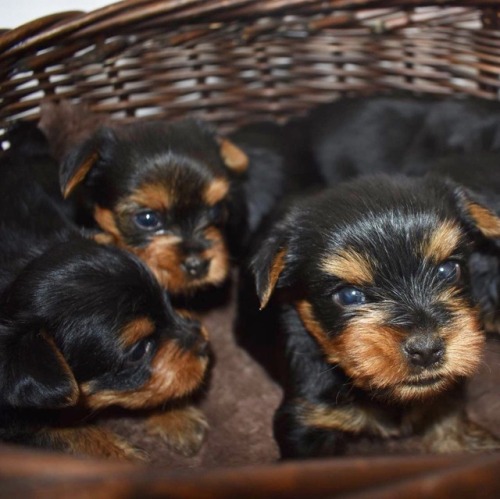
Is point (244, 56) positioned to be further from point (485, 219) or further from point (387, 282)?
point (387, 282)

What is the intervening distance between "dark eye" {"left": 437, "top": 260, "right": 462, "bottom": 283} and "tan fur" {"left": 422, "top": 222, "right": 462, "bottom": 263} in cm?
4

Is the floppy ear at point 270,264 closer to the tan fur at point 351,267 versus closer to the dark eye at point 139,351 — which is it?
the tan fur at point 351,267

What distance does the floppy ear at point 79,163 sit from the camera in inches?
121

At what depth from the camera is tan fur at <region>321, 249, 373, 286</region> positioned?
230 cm

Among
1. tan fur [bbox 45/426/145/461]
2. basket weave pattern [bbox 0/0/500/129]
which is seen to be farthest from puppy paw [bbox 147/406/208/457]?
basket weave pattern [bbox 0/0/500/129]

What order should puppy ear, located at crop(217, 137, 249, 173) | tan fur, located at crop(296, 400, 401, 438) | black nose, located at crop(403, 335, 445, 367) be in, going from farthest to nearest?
puppy ear, located at crop(217, 137, 249, 173)
tan fur, located at crop(296, 400, 401, 438)
black nose, located at crop(403, 335, 445, 367)

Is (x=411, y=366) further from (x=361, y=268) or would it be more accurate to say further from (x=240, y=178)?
(x=240, y=178)

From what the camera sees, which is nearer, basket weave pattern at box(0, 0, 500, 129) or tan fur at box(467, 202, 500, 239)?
tan fur at box(467, 202, 500, 239)

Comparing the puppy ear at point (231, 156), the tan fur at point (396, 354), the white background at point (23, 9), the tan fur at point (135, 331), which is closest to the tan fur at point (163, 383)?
the tan fur at point (135, 331)

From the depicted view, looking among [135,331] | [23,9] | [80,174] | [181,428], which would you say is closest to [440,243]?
[135,331]

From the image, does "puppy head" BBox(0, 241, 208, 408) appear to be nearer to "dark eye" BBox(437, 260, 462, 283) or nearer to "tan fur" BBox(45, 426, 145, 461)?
"tan fur" BBox(45, 426, 145, 461)

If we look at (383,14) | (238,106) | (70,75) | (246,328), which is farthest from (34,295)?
(383,14)

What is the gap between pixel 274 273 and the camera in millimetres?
2490

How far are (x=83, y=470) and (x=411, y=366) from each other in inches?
48.8
